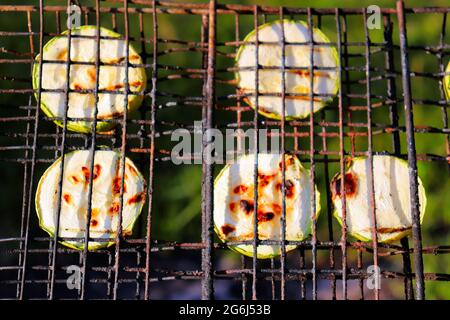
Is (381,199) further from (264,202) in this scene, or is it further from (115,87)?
(115,87)

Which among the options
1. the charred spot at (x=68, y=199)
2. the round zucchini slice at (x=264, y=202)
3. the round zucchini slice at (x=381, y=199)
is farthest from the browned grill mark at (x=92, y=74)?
the round zucchini slice at (x=381, y=199)

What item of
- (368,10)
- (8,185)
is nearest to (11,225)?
(8,185)

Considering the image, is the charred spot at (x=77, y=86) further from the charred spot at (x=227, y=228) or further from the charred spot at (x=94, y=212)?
the charred spot at (x=227, y=228)

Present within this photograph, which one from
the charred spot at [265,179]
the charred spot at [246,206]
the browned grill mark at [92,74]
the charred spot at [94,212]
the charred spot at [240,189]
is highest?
the browned grill mark at [92,74]

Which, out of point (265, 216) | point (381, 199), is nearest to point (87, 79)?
point (265, 216)

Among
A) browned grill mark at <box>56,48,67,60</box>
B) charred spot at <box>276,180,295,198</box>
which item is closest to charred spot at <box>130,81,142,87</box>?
browned grill mark at <box>56,48,67,60</box>

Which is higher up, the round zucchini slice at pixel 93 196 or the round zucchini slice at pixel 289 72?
the round zucchini slice at pixel 289 72
